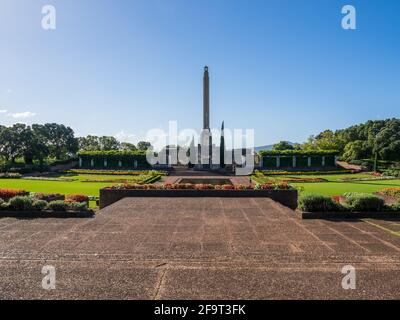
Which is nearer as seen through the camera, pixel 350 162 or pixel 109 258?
pixel 109 258

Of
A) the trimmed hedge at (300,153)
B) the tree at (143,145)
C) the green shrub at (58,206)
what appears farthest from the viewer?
the tree at (143,145)

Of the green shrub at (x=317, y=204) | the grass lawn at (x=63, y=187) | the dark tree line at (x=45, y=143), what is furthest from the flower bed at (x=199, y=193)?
the dark tree line at (x=45, y=143)

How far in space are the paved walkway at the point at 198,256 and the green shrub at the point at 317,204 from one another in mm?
719

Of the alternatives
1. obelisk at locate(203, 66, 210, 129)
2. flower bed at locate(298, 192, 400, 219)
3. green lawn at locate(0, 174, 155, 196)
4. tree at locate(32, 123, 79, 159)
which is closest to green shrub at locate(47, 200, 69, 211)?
flower bed at locate(298, 192, 400, 219)

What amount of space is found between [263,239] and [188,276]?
3367mm

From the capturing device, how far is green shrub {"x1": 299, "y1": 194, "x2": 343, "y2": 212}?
1213 cm

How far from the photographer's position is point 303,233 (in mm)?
9758

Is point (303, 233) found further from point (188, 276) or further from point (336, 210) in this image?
point (188, 276)

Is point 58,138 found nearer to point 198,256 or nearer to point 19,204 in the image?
point 19,204

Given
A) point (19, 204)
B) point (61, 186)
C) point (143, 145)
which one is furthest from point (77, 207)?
point (143, 145)

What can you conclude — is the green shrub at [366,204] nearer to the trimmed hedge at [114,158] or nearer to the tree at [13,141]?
the trimmed hedge at [114,158]

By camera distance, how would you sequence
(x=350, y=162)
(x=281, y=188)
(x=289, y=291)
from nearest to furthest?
(x=289, y=291) < (x=281, y=188) < (x=350, y=162)

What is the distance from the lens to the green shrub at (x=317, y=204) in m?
12.1
